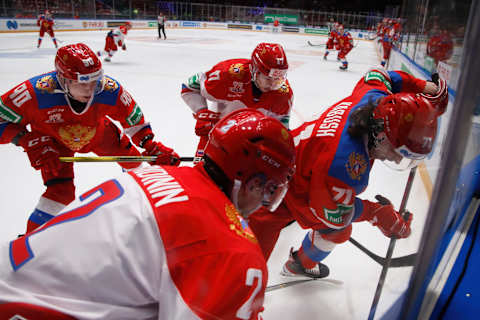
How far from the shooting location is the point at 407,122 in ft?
3.97

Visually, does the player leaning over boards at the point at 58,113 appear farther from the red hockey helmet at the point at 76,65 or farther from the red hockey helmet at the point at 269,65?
the red hockey helmet at the point at 269,65

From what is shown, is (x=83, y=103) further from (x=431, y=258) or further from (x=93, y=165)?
(x=431, y=258)

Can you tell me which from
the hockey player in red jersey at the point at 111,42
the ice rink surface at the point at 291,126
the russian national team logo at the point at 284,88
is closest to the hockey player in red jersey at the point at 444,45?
the ice rink surface at the point at 291,126

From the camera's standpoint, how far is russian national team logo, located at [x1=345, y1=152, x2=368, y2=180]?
140 cm

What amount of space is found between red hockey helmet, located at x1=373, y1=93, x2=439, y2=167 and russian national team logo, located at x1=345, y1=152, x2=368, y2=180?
158mm

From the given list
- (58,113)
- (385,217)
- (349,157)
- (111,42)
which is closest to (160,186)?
(349,157)

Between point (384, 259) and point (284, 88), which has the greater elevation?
point (284, 88)

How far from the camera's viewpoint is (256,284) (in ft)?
2.54

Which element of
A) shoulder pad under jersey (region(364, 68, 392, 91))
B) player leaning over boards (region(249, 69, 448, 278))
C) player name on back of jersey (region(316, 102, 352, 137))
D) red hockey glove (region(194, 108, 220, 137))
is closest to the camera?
player leaning over boards (region(249, 69, 448, 278))

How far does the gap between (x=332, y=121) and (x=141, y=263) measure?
3.63 ft

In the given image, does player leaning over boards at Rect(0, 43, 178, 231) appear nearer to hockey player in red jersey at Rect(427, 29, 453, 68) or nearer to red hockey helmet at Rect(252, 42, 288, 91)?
red hockey helmet at Rect(252, 42, 288, 91)

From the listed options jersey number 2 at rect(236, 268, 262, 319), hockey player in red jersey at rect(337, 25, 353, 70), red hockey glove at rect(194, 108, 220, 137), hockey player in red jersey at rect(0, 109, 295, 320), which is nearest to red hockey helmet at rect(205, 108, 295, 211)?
hockey player in red jersey at rect(0, 109, 295, 320)

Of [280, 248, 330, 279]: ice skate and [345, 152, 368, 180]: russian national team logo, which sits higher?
[345, 152, 368, 180]: russian national team logo

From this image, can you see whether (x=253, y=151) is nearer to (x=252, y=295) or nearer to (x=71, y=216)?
(x=252, y=295)
